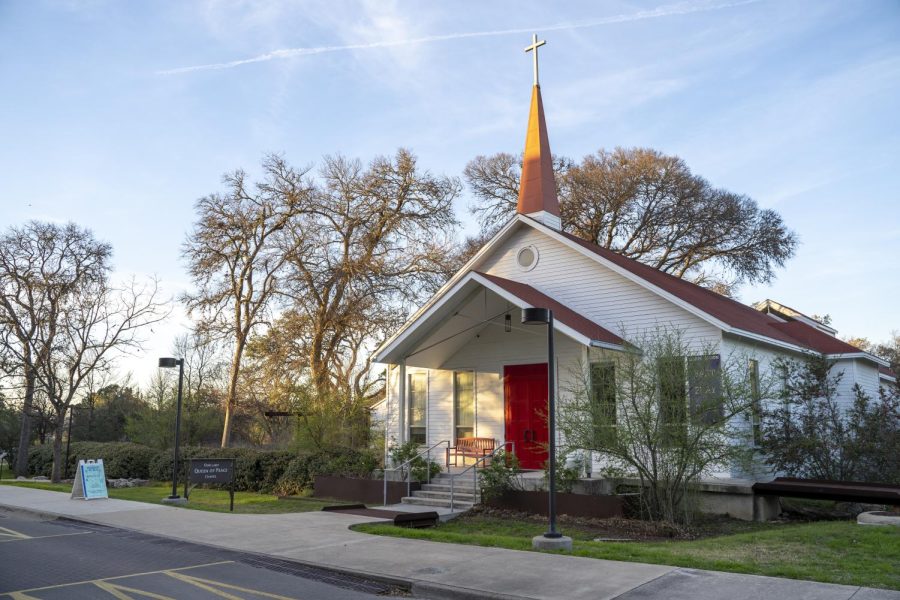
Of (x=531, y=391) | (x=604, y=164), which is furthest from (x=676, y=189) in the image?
(x=531, y=391)

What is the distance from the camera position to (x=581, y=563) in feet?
28.7

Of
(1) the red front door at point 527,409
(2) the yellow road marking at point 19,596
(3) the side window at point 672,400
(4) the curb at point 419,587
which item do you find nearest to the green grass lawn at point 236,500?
(1) the red front door at point 527,409

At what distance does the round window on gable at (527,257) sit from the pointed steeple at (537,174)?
128 inches

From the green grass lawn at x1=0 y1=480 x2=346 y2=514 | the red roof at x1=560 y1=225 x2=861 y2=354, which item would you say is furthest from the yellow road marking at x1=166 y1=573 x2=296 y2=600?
the red roof at x1=560 y1=225 x2=861 y2=354

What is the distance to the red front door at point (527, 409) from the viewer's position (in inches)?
677

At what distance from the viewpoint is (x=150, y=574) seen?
8977 mm

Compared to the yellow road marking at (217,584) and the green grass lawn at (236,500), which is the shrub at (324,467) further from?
the yellow road marking at (217,584)

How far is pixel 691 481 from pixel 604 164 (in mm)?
28477

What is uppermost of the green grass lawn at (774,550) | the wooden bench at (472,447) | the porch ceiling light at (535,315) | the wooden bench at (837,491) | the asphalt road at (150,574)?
the porch ceiling light at (535,315)

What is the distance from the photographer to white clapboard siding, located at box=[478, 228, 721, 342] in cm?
1549

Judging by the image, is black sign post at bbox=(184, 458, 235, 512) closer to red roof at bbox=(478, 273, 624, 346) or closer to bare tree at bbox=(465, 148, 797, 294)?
red roof at bbox=(478, 273, 624, 346)

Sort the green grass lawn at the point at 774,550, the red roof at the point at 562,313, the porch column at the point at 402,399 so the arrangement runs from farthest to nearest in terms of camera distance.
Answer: the porch column at the point at 402,399 → the red roof at the point at 562,313 → the green grass lawn at the point at 774,550

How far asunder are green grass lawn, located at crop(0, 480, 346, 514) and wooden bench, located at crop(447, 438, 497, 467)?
10.6ft

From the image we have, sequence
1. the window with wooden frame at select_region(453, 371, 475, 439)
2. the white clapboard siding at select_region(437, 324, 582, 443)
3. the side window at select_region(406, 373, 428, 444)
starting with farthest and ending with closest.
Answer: the side window at select_region(406, 373, 428, 444) < the window with wooden frame at select_region(453, 371, 475, 439) < the white clapboard siding at select_region(437, 324, 582, 443)
